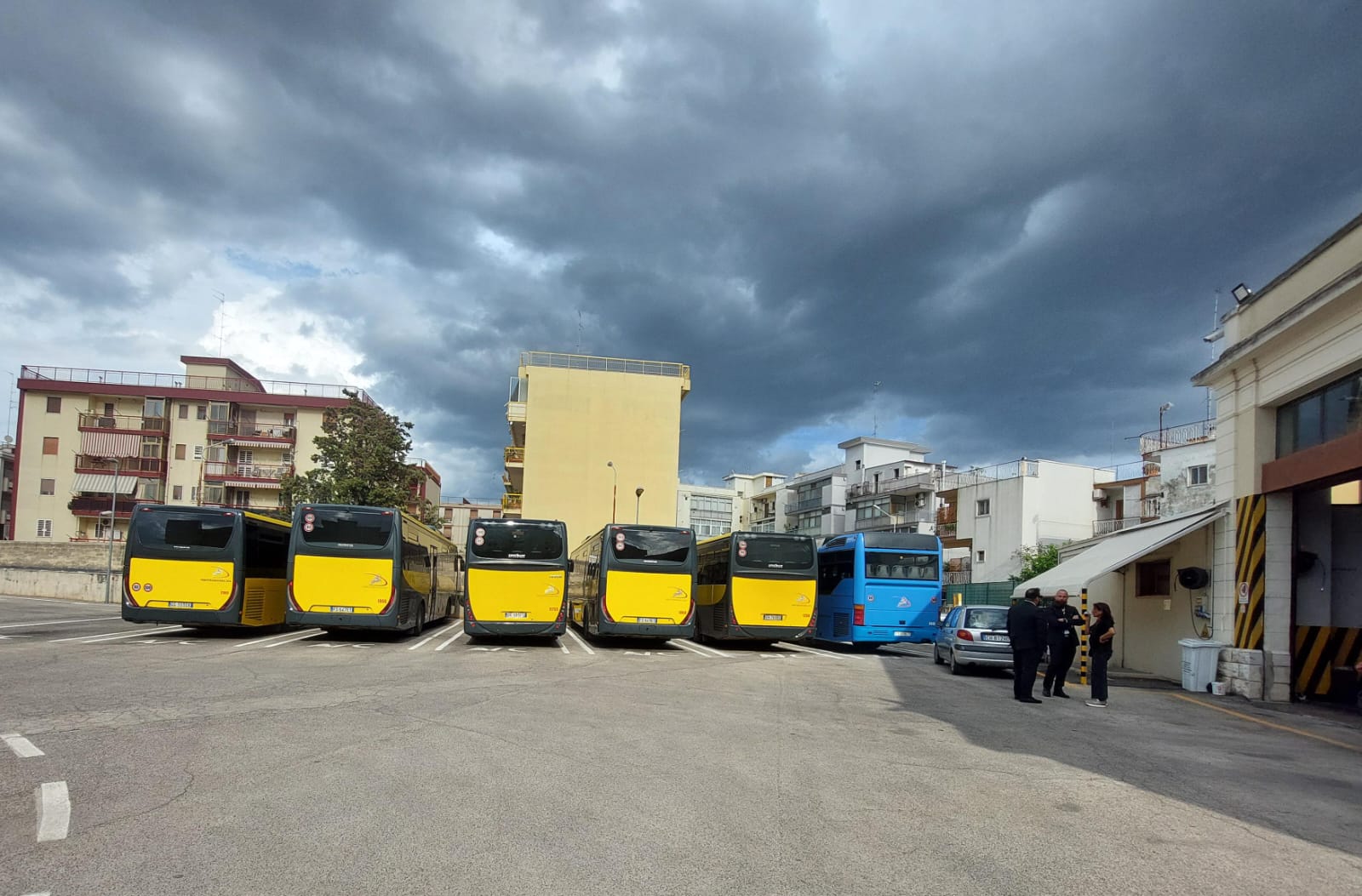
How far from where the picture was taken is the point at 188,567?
21.1 m

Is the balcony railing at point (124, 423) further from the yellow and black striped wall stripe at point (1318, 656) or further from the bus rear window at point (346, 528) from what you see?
the yellow and black striped wall stripe at point (1318, 656)

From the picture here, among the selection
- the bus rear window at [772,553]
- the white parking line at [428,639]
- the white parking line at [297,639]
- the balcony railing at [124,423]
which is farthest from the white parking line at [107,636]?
the balcony railing at [124,423]

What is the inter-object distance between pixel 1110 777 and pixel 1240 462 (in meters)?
11.0

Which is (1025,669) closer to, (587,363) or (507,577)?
(507,577)

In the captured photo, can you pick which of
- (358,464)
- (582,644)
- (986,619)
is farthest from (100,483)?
(986,619)

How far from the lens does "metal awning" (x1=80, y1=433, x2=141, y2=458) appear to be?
211ft

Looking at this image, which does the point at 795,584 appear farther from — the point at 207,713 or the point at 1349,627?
the point at 207,713

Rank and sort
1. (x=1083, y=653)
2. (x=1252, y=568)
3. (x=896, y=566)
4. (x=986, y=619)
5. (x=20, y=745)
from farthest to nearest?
(x=896, y=566) < (x=1083, y=653) < (x=986, y=619) < (x=1252, y=568) < (x=20, y=745)

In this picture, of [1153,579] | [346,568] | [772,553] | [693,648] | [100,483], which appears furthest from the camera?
[100,483]

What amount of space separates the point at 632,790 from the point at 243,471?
6558 centimetres

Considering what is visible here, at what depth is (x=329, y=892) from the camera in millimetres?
4727

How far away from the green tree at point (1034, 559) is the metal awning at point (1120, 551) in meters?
29.4

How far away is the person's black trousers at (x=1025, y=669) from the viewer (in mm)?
14352

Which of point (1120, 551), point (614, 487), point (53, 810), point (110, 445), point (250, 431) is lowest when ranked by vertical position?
point (53, 810)
